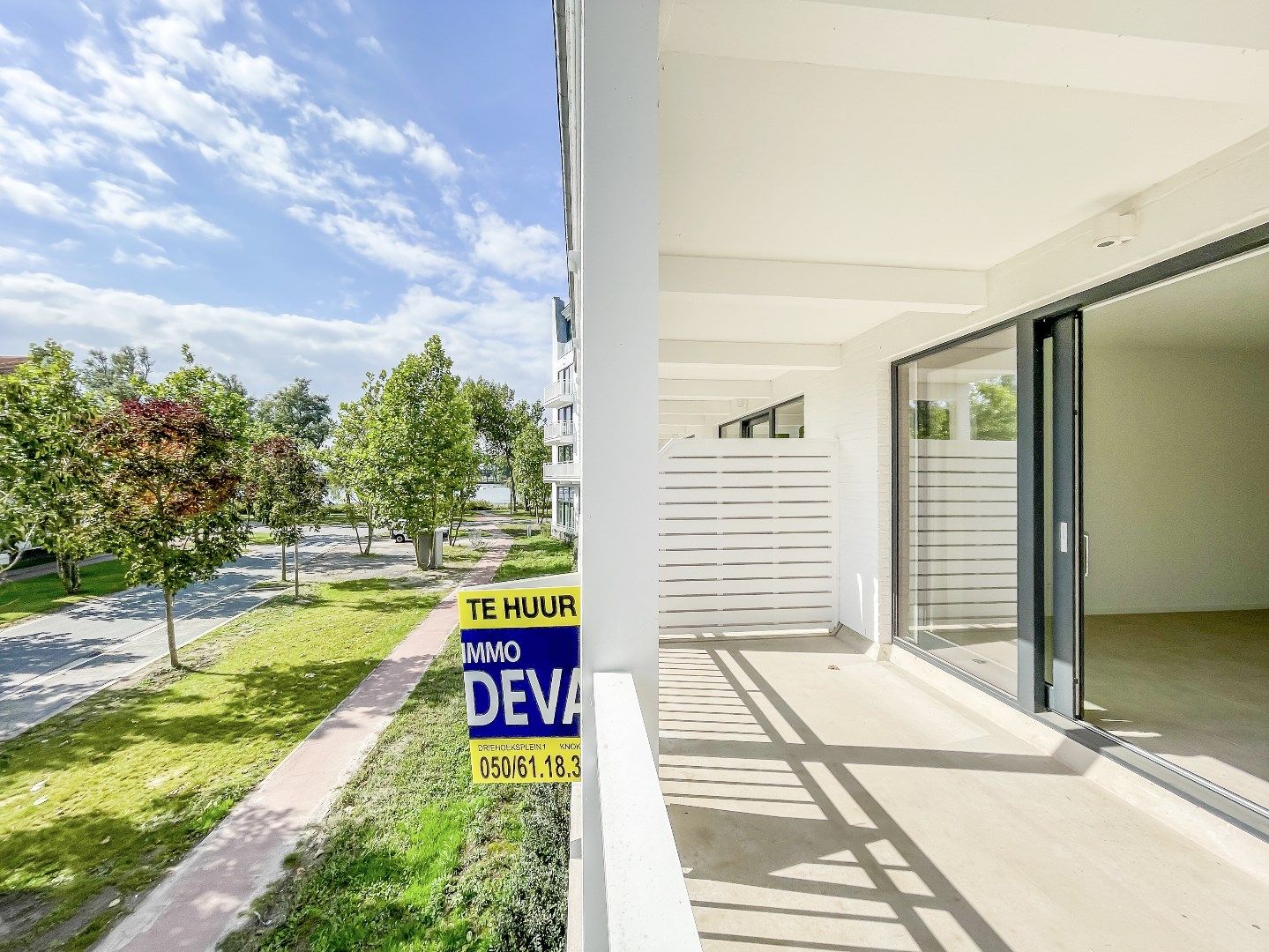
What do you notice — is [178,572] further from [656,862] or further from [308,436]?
[308,436]

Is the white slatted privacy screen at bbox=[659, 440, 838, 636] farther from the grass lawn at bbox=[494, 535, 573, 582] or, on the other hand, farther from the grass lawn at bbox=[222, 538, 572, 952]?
the grass lawn at bbox=[494, 535, 573, 582]

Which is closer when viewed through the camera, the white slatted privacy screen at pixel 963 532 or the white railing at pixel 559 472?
the white slatted privacy screen at pixel 963 532

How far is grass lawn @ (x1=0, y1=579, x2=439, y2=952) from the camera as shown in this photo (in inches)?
138

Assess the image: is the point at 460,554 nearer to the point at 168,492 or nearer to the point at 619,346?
the point at 168,492

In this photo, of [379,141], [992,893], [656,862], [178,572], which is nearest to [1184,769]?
[992,893]

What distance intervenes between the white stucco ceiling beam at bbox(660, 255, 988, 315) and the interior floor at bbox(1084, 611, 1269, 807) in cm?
254

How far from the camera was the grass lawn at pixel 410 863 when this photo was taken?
111 inches

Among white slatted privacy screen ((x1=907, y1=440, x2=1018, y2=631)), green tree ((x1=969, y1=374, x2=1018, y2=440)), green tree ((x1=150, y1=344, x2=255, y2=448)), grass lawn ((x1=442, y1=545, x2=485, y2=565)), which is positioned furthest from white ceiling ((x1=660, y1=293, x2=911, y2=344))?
grass lawn ((x1=442, y1=545, x2=485, y2=565))

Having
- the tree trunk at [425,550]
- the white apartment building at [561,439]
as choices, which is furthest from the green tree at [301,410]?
the tree trunk at [425,550]

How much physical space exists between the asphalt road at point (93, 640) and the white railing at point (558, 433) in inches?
410

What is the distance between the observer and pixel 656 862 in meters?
0.61

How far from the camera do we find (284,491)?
421 inches

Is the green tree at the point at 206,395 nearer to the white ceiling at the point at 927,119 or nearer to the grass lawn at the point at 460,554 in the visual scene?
the grass lawn at the point at 460,554

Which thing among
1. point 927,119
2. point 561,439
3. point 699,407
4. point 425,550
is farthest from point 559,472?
point 927,119
